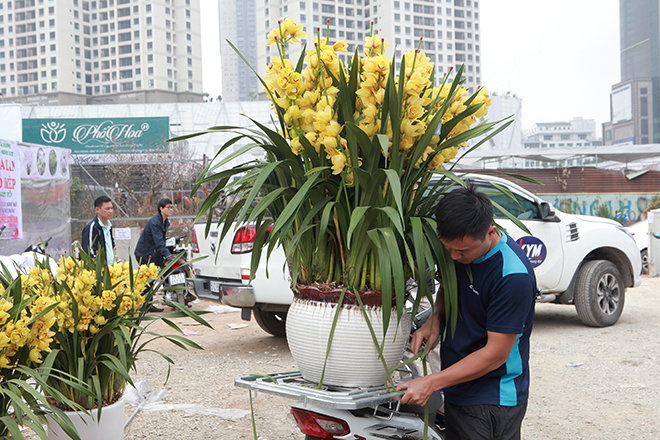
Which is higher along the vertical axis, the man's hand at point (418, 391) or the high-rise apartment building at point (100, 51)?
the high-rise apartment building at point (100, 51)

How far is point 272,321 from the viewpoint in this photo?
671cm

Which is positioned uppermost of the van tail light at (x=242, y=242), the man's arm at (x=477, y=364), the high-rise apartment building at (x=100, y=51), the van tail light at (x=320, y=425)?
the high-rise apartment building at (x=100, y=51)

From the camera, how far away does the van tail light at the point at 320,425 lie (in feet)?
7.39

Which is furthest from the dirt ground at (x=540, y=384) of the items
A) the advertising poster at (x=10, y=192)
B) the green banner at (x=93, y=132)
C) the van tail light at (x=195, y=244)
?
the green banner at (x=93, y=132)

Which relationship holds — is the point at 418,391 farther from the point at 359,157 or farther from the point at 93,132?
the point at 93,132

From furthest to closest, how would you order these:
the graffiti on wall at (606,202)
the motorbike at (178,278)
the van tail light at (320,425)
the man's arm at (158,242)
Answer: the graffiti on wall at (606,202)
the motorbike at (178,278)
the man's arm at (158,242)
the van tail light at (320,425)

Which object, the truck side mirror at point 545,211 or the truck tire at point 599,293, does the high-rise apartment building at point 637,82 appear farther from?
the truck side mirror at point 545,211

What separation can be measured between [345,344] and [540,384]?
358 centimetres

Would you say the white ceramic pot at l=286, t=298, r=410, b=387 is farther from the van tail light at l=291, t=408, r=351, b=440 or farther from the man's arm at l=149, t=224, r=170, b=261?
the man's arm at l=149, t=224, r=170, b=261

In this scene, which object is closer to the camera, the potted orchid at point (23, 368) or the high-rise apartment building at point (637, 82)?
the potted orchid at point (23, 368)

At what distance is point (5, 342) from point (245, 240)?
407cm

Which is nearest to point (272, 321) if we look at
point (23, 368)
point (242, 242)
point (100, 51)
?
point (242, 242)

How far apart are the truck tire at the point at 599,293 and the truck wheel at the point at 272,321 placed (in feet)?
12.0

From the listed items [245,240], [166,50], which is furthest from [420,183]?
[166,50]
